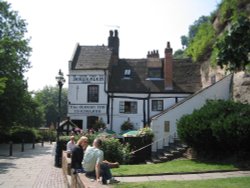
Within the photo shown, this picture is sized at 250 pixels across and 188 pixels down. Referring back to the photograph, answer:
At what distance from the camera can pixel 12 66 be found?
36125 millimetres

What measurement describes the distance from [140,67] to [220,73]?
40.4 ft

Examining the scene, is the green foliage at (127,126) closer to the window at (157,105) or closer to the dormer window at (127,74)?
the window at (157,105)

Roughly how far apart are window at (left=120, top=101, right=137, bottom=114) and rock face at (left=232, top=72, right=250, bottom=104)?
42.9 ft

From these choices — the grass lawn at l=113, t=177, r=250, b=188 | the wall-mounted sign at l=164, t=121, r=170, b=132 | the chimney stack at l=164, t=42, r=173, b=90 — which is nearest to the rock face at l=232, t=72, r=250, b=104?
the wall-mounted sign at l=164, t=121, r=170, b=132

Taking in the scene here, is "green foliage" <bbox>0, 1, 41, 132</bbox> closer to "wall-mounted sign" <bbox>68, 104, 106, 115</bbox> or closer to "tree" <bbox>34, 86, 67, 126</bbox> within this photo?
"wall-mounted sign" <bbox>68, 104, 106, 115</bbox>

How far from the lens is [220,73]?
1133 inches

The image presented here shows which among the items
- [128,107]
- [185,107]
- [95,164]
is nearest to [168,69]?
[128,107]

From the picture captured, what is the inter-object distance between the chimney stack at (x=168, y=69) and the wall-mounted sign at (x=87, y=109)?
20.5 feet

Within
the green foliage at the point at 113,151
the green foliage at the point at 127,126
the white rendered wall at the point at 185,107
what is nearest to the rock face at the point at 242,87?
the white rendered wall at the point at 185,107

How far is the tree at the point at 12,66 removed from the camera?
35.2 metres

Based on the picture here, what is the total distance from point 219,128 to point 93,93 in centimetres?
2147

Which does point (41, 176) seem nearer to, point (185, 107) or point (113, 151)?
point (113, 151)

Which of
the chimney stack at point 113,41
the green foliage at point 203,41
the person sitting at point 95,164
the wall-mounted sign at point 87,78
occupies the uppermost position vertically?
the chimney stack at point 113,41

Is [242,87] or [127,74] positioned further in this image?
[127,74]
